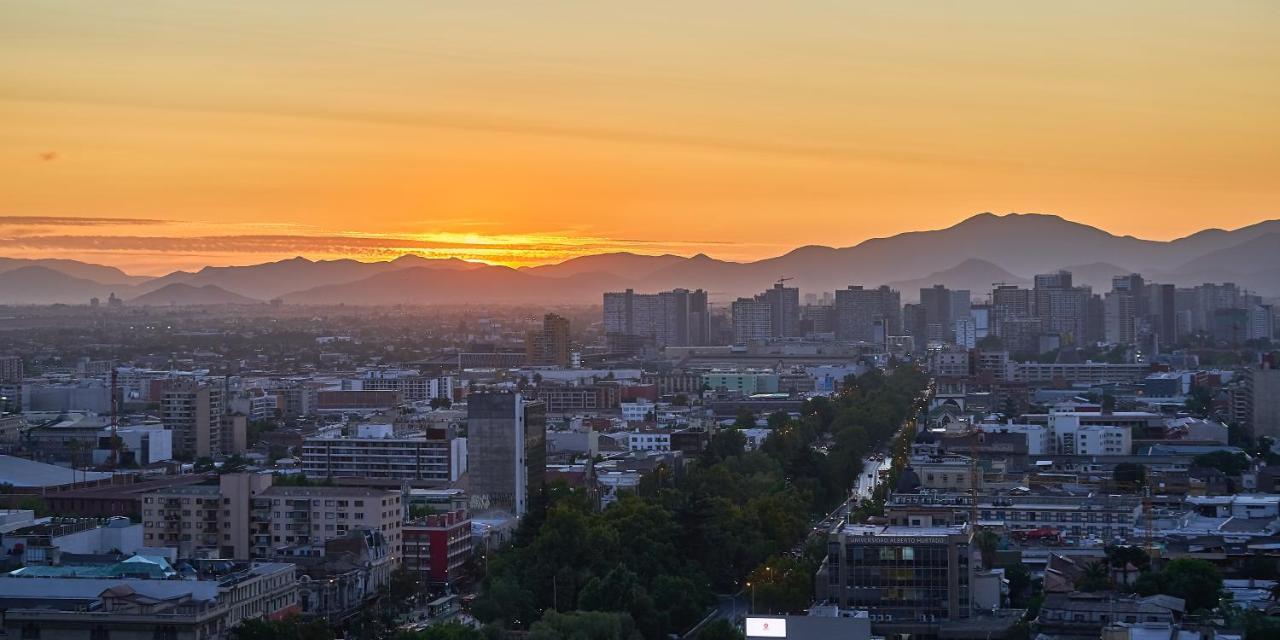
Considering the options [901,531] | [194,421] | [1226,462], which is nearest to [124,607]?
[901,531]

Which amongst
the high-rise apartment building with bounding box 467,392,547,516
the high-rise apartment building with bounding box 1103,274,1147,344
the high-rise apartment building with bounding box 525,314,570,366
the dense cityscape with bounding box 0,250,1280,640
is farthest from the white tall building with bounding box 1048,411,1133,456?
the high-rise apartment building with bounding box 1103,274,1147,344

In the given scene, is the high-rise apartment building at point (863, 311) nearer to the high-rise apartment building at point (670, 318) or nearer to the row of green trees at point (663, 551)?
the high-rise apartment building at point (670, 318)

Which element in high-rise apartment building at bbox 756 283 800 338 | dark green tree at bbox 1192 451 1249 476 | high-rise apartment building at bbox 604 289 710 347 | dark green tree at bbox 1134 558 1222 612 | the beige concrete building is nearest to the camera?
dark green tree at bbox 1134 558 1222 612

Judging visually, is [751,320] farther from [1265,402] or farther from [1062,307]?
[1265,402]

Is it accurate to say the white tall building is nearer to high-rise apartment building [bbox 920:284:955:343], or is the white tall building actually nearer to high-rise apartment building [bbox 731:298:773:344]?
high-rise apartment building [bbox 731:298:773:344]

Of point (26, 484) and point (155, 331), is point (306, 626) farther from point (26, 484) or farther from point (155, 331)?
point (155, 331)

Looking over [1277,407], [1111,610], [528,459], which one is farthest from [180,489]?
[1277,407]
